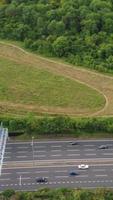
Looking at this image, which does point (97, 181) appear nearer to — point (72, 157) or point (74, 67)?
point (72, 157)

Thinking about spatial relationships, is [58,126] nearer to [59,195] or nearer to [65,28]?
[59,195]

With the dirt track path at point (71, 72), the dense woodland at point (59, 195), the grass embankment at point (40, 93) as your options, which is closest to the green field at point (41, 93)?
the grass embankment at point (40, 93)

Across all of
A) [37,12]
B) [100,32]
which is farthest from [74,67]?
[37,12]

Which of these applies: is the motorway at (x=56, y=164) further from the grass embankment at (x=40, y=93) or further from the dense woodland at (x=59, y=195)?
the grass embankment at (x=40, y=93)

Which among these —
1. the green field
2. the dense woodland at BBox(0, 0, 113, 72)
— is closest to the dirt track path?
the green field

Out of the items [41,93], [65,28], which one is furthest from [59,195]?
[65,28]

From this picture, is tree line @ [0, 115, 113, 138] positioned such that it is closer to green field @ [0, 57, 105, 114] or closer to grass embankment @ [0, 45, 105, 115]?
grass embankment @ [0, 45, 105, 115]
